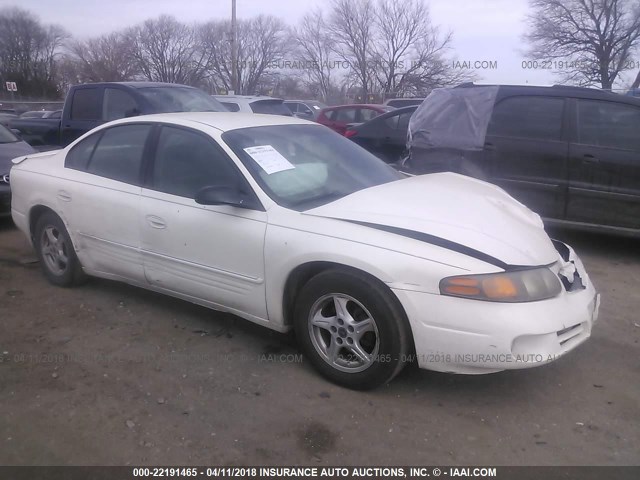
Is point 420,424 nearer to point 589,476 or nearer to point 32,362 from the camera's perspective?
point 589,476

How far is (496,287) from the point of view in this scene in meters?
2.81

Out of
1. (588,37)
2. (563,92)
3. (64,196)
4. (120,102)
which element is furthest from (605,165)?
(588,37)

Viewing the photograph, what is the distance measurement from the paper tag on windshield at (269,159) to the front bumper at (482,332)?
1.20m

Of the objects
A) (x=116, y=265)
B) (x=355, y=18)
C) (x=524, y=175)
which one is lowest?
(x=116, y=265)

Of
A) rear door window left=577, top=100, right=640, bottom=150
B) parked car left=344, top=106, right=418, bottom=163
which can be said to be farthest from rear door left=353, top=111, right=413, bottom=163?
rear door window left=577, top=100, right=640, bottom=150

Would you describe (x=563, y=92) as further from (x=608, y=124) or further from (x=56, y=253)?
(x=56, y=253)

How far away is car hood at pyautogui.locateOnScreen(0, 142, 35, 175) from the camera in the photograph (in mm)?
6868

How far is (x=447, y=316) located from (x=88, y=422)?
1.86 metres

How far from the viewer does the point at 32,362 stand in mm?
3482

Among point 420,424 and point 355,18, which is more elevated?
point 355,18

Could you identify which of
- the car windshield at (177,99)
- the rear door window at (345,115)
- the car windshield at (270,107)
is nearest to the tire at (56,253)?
the car windshield at (177,99)

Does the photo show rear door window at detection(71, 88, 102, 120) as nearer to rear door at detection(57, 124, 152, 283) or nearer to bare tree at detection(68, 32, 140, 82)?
rear door at detection(57, 124, 152, 283)

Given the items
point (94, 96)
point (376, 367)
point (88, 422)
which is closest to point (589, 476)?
point (376, 367)

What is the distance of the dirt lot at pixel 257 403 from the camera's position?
2.66m
